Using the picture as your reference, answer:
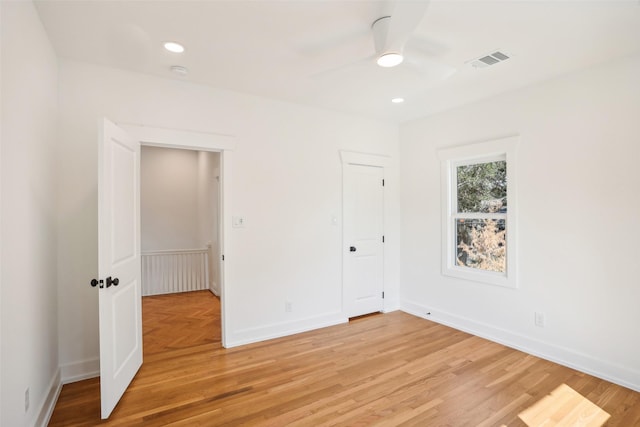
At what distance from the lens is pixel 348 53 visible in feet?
8.45

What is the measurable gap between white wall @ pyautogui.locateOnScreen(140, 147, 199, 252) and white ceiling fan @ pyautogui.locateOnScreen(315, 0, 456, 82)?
388 cm

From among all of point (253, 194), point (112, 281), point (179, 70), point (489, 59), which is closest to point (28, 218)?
point (112, 281)

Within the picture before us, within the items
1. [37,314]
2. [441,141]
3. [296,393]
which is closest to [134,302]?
[37,314]

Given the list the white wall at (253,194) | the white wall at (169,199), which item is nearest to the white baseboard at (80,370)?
the white wall at (253,194)

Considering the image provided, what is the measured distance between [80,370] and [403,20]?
11.7 ft

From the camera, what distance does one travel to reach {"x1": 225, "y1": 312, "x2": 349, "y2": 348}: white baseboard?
3.41 metres

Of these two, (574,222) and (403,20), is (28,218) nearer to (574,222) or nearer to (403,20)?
(403,20)

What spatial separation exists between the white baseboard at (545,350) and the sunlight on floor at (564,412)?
50cm

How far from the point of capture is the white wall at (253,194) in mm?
2717

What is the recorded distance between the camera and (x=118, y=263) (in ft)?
8.02

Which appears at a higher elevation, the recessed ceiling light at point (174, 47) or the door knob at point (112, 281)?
the recessed ceiling light at point (174, 47)

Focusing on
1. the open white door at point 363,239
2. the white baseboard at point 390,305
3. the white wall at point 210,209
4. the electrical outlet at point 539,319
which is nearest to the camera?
the electrical outlet at point 539,319

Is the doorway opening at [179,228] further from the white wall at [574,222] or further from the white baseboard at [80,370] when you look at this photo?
the white wall at [574,222]

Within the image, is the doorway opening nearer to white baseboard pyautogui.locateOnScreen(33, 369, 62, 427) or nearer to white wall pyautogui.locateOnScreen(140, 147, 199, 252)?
white wall pyautogui.locateOnScreen(140, 147, 199, 252)
